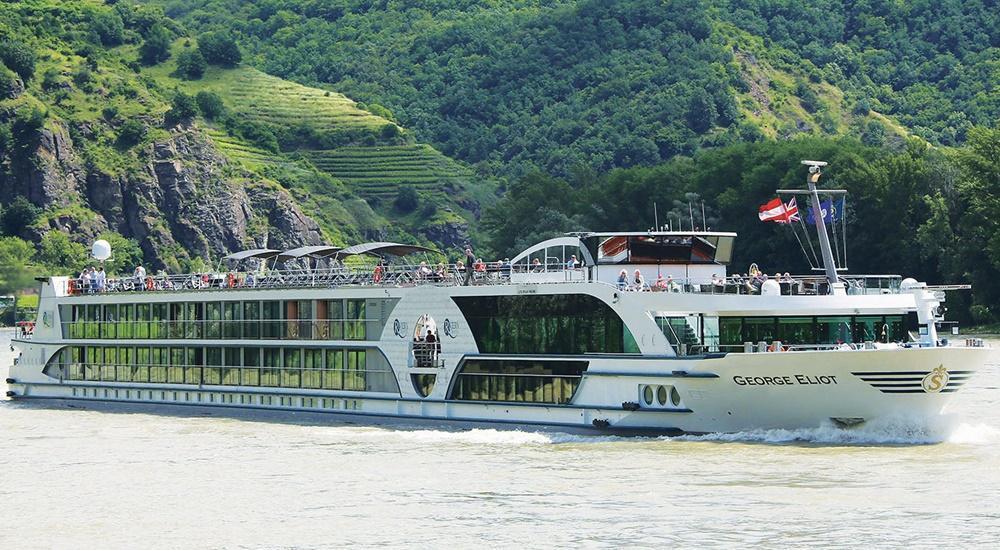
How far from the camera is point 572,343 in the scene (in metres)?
39.7

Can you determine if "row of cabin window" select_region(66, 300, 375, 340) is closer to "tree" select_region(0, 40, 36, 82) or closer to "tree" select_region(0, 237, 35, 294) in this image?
"tree" select_region(0, 237, 35, 294)

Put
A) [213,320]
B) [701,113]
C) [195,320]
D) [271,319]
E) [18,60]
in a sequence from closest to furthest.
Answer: [271,319], [213,320], [195,320], [701,113], [18,60]

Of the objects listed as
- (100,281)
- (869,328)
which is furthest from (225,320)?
(869,328)

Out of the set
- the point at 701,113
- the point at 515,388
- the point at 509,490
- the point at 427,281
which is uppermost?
the point at 701,113

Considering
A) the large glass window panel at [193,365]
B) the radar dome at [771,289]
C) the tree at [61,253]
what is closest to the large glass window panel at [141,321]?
the large glass window panel at [193,365]

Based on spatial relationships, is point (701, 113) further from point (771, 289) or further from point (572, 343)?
point (771, 289)

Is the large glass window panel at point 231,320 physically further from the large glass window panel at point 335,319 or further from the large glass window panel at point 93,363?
the large glass window panel at point 93,363

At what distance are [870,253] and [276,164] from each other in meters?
100

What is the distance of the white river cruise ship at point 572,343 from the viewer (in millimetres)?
36688

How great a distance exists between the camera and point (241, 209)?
17188 centimetres

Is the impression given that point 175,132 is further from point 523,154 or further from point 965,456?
point 965,456

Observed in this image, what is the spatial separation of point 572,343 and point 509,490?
Result: 679 cm

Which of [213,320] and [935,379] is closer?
[935,379]

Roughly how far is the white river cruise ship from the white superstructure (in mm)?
45
